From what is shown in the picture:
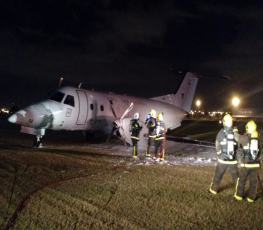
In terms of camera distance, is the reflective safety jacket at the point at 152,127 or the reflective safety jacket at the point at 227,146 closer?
the reflective safety jacket at the point at 227,146

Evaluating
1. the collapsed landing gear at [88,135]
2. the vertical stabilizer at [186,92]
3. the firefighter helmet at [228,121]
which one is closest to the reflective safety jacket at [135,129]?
the firefighter helmet at [228,121]

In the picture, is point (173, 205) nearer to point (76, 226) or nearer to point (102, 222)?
point (102, 222)

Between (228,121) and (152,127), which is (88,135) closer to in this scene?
(152,127)

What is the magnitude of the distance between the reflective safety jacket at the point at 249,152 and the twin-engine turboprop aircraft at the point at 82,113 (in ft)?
36.4

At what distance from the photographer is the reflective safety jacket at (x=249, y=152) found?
23.5 ft

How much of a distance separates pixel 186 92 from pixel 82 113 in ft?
43.1

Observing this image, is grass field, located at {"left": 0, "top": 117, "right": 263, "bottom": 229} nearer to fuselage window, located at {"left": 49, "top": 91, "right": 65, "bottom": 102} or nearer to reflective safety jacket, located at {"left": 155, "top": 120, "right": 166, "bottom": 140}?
reflective safety jacket, located at {"left": 155, "top": 120, "right": 166, "bottom": 140}

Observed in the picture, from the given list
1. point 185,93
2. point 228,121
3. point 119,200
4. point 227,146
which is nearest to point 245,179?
point 227,146

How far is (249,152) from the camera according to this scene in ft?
23.8

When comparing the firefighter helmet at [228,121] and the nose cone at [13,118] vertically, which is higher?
the firefighter helmet at [228,121]

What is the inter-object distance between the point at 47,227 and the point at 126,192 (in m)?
2.56

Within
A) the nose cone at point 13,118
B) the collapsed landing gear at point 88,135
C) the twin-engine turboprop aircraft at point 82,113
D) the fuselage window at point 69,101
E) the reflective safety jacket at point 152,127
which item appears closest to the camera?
the reflective safety jacket at point 152,127

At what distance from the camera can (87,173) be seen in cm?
952

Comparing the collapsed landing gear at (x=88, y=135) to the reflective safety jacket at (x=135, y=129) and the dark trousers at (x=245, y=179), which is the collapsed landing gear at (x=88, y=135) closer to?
the reflective safety jacket at (x=135, y=129)
